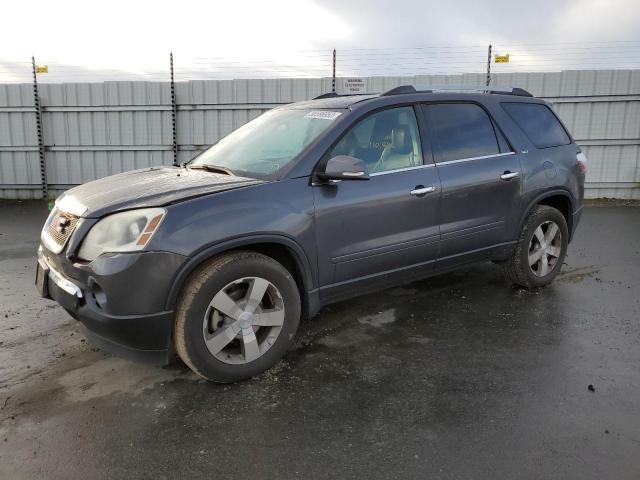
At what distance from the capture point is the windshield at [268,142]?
3.47 meters

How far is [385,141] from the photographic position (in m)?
3.72

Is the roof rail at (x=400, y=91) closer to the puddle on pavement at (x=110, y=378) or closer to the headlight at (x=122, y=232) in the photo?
the headlight at (x=122, y=232)

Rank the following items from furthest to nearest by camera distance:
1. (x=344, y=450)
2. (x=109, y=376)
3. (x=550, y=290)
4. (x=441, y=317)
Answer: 1. (x=550, y=290)
2. (x=441, y=317)
3. (x=109, y=376)
4. (x=344, y=450)

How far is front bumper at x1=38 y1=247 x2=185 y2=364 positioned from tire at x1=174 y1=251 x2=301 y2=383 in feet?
0.45

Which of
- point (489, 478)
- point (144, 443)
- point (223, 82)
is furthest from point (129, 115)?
point (489, 478)

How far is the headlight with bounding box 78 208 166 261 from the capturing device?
2.75m

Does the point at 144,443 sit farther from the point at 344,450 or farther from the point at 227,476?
the point at 344,450

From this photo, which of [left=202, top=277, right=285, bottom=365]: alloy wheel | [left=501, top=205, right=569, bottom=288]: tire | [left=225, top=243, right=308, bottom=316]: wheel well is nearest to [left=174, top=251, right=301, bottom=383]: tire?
[left=202, top=277, right=285, bottom=365]: alloy wheel

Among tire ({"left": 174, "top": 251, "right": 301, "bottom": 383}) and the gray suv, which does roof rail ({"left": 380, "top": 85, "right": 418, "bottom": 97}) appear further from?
tire ({"left": 174, "top": 251, "right": 301, "bottom": 383})

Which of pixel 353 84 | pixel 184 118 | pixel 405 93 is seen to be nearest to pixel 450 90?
pixel 405 93

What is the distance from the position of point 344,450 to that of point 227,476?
0.56 meters

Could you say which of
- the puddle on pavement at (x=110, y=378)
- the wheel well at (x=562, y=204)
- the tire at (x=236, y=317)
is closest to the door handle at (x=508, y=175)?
the wheel well at (x=562, y=204)

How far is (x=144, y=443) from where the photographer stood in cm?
258

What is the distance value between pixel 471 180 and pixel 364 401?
200 centimetres
